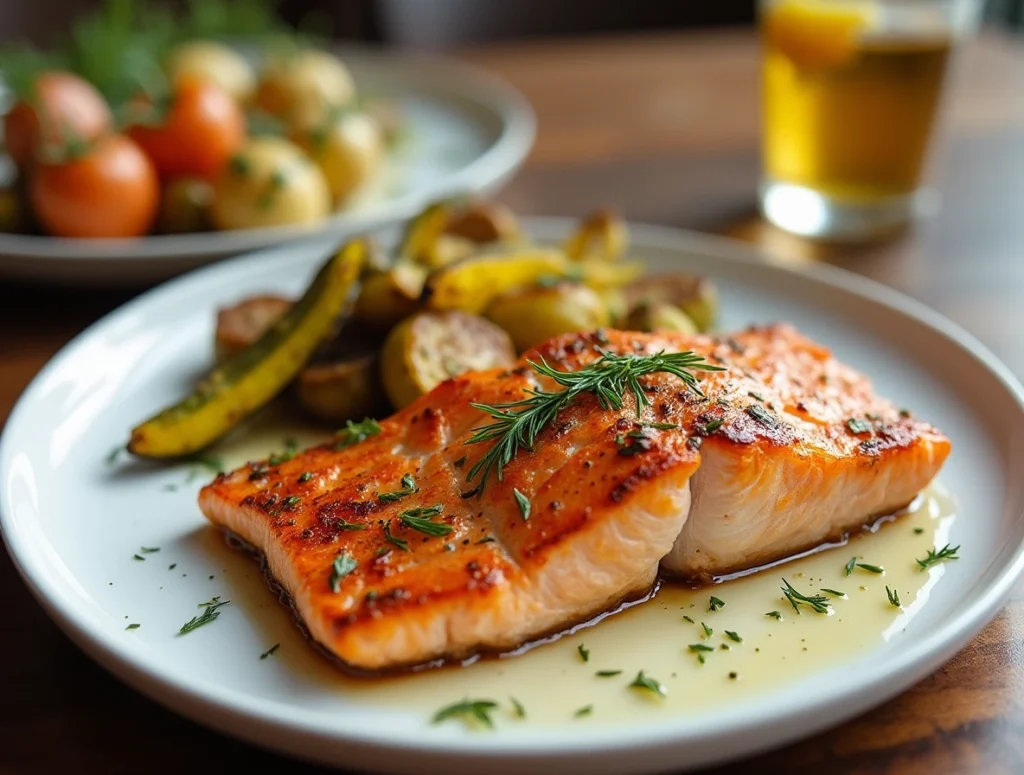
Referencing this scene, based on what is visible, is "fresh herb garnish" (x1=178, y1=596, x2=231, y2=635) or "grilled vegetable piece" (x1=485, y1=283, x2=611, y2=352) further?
"grilled vegetable piece" (x1=485, y1=283, x2=611, y2=352)

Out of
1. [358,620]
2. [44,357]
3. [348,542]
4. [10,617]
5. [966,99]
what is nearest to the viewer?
[358,620]

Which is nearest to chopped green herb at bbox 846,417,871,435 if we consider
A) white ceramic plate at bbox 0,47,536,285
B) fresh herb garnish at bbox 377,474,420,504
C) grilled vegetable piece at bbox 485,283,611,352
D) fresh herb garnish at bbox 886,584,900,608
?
fresh herb garnish at bbox 886,584,900,608

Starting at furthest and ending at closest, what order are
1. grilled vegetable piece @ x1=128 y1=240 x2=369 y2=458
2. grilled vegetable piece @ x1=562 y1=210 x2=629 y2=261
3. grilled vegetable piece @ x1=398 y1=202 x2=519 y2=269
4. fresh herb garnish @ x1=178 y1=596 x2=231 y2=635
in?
grilled vegetable piece @ x1=562 y1=210 x2=629 y2=261
grilled vegetable piece @ x1=398 y1=202 x2=519 y2=269
grilled vegetable piece @ x1=128 y1=240 x2=369 y2=458
fresh herb garnish @ x1=178 y1=596 x2=231 y2=635

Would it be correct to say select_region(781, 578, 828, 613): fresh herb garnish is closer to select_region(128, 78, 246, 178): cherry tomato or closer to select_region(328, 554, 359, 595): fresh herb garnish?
select_region(328, 554, 359, 595): fresh herb garnish

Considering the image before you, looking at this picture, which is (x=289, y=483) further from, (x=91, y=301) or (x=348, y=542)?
(x=91, y=301)

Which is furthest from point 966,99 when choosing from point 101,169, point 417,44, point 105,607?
point 105,607

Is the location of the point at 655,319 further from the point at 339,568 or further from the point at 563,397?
the point at 339,568
